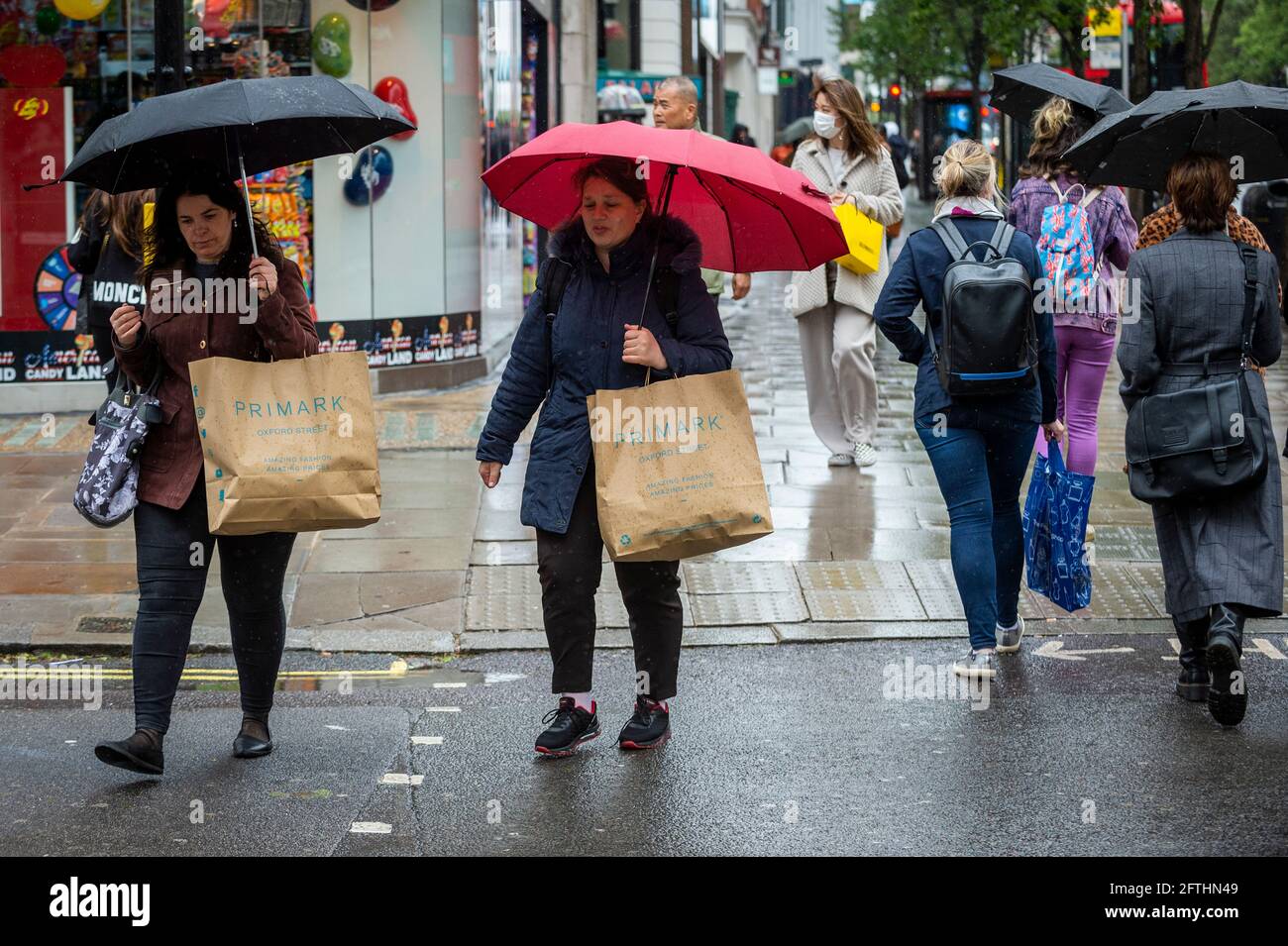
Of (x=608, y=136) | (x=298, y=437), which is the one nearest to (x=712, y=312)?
(x=608, y=136)

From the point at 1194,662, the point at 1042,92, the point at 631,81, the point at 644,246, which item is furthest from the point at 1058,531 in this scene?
the point at 631,81

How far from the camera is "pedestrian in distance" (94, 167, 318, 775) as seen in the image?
504 cm

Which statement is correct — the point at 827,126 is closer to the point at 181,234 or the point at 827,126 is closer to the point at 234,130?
the point at 234,130

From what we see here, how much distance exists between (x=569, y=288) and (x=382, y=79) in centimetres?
843

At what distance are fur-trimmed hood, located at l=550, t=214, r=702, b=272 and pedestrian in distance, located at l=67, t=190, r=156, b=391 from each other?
2.74m

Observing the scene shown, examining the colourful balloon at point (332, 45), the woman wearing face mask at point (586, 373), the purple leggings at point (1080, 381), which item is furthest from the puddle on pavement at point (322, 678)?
the colourful balloon at point (332, 45)

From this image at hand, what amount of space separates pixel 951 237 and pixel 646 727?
200cm

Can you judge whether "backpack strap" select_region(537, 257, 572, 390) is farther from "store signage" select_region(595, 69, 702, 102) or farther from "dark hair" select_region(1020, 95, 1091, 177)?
"store signage" select_region(595, 69, 702, 102)

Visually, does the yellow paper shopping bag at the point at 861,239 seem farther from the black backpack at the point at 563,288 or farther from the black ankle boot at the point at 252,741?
the black ankle boot at the point at 252,741

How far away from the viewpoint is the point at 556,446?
203 inches

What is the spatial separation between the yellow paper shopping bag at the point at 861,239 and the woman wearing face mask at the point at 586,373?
4.05 meters

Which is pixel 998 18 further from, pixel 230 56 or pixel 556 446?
pixel 556 446

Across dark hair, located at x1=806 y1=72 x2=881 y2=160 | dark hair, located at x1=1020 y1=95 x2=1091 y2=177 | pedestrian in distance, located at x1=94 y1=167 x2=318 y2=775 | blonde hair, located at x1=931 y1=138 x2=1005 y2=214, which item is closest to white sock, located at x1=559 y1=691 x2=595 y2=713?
pedestrian in distance, located at x1=94 y1=167 x2=318 y2=775

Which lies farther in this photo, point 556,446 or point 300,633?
point 300,633
